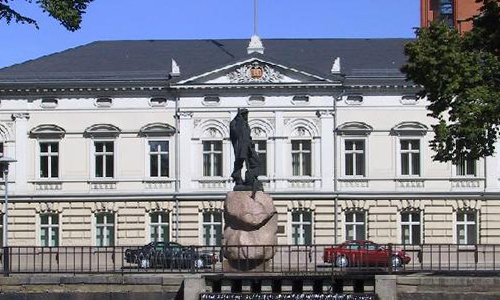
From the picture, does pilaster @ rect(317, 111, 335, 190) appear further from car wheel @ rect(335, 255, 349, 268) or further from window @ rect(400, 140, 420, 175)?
car wheel @ rect(335, 255, 349, 268)

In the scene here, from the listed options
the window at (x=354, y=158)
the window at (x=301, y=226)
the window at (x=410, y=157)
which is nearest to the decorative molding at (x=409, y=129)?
the window at (x=410, y=157)

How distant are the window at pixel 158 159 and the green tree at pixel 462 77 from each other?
23970mm

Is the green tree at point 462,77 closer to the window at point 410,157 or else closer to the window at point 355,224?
the window at point 410,157

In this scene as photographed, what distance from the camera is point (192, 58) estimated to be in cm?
5906

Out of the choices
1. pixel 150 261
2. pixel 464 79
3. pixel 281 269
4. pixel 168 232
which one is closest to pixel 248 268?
pixel 281 269

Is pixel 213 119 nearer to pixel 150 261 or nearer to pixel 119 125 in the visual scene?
pixel 119 125

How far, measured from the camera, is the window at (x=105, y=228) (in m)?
55.4

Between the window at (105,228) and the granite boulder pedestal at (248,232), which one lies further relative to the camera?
the window at (105,228)

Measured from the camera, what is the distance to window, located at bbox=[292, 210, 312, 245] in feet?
181

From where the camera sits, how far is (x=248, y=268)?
98.0 ft

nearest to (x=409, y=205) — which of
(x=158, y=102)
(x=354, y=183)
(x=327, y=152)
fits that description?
(x=354, y=183)

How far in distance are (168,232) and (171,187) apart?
2.27 meters

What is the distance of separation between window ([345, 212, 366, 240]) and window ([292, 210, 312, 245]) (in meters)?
1.86

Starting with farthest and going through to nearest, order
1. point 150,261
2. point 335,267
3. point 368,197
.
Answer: point 368,197 < point 150,261 < point 335,267
